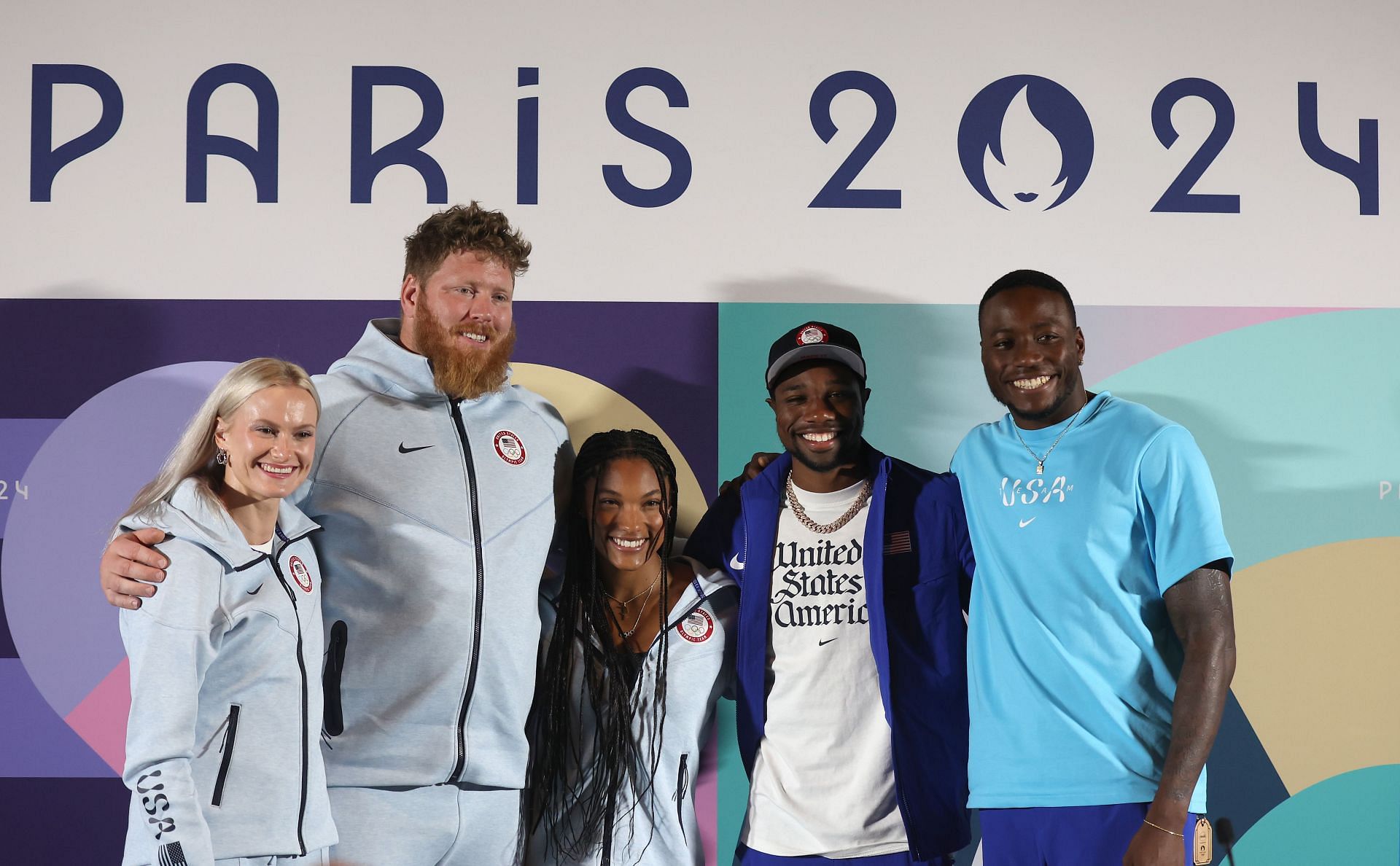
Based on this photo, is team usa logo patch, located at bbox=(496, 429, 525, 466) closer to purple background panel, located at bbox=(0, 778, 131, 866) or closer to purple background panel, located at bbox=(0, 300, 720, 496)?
purple background panel, located at bbox=(0, 300, 720, 496)

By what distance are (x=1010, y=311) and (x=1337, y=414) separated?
121cm

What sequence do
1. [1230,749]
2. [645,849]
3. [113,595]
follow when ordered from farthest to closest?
[1230,749] < [645,849] < [113,595]

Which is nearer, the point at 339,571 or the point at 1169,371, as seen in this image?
the point at 339,571

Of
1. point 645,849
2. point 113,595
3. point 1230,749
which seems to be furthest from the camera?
point 1230,749

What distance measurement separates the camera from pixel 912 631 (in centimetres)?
228

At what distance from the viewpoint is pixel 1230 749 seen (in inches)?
108

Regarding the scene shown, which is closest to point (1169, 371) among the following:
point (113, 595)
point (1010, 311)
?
point (1010, 311)

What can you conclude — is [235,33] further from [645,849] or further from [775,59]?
[645,849]

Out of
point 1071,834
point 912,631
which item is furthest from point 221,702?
point 1071,834

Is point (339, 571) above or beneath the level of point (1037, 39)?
beneath

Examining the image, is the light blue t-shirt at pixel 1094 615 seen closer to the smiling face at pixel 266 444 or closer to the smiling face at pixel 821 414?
the smiling face at pixel 821 414

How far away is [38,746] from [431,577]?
126cm

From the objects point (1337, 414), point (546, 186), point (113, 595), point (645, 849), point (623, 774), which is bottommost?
point (645, 849)

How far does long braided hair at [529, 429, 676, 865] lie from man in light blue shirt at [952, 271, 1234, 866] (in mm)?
712
